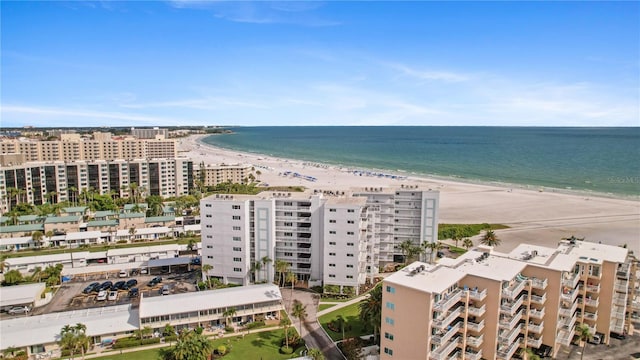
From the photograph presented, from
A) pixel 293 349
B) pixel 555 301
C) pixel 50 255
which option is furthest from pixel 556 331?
pixel 50 255

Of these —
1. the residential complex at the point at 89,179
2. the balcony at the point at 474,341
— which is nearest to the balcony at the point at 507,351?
the balcony at the point at 474,341

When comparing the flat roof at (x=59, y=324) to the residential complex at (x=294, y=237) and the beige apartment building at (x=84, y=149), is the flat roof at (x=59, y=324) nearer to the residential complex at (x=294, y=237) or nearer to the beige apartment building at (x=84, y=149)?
the residential complex at (x=294, y=237)

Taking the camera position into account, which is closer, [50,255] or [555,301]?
[555,301]

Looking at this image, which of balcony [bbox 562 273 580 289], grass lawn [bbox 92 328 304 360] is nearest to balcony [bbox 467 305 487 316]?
balcony [bbox 562 273 580 289]

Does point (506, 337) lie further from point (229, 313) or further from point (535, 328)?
point (229, 313)

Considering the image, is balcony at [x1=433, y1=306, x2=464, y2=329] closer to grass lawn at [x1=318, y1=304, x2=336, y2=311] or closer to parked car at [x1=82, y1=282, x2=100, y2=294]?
grass lawn at [x1=318, y1=304, x2=336, y2=311]

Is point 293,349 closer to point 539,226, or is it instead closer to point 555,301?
point 555,301
